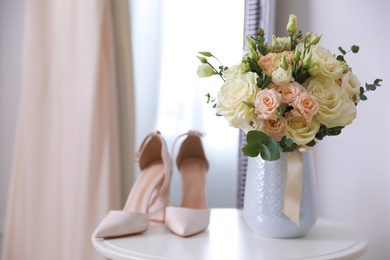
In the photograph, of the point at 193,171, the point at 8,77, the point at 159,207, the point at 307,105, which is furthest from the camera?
the point at 8,77

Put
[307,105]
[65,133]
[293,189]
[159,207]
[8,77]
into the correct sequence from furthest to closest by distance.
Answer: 1. [8,77]
2. [65,133]
3. [159,207]
4. [293,189]
5. [307,105]

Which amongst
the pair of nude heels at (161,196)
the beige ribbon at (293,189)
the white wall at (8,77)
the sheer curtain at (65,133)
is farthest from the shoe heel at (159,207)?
the white wall at (8,77)

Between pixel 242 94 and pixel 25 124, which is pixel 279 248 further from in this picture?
pixel 25 124

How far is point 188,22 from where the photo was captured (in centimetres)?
184

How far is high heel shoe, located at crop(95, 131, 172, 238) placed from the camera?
123 centimetres

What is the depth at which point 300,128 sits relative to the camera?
108 centimetres

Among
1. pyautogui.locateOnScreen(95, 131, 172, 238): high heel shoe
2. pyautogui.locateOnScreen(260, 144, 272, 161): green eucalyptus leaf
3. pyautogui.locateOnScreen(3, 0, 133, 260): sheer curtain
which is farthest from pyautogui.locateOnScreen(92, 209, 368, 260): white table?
pyautogui.locateOnScreen(3, 0, 133, 260): sheer curtain

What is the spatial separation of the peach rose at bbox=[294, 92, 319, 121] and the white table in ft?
0.92

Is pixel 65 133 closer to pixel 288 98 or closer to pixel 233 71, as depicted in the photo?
pixel 233 71

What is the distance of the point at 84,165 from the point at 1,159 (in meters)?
0.53

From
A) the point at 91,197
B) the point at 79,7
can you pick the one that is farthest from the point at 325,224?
the point at 79,7

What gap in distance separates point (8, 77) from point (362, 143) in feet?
4.32

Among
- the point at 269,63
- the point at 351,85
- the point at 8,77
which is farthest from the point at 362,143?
the point at 8,77

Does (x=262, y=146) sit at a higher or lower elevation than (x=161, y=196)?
higher
